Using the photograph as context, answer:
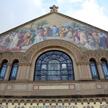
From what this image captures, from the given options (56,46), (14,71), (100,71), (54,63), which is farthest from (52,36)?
(100,71)

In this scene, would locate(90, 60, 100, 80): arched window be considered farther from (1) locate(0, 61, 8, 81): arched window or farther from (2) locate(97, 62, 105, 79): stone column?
(1) locate(0, 61, 8, 81): arched window

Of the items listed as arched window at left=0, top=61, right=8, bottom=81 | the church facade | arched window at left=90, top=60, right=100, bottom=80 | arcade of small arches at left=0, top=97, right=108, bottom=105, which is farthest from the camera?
arched window at left=0, top=61, right=8, bottom=81

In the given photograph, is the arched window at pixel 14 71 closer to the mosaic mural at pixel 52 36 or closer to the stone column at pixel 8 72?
the stone column at pixel 8 72

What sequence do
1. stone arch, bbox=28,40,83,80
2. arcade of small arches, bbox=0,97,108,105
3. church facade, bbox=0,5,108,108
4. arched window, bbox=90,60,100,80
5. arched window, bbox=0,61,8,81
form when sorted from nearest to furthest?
1. arcade of small arches, bbox=0,97,108,105
2. church facade, bbox=0,5,108,108
3. arched window, bbox=90,60,100,80
4. arched window, bbox=0,61,8,81
5. stone arch, bbox=28,40,83,80

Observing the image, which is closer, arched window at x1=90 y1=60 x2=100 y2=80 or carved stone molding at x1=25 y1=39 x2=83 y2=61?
arched window at x1=90 y1=60 x2=100 y2=80

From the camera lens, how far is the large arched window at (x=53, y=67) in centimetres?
1026

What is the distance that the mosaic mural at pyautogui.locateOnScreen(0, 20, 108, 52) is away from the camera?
1185 centimetres

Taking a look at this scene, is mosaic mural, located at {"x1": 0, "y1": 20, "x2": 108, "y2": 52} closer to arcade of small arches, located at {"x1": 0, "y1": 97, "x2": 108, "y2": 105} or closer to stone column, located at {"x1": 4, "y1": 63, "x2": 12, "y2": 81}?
stone column, located at {"x1": 4, "y1": 63, "x2": 12, "y2": 81}

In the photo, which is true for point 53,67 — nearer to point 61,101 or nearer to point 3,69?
point 61,101

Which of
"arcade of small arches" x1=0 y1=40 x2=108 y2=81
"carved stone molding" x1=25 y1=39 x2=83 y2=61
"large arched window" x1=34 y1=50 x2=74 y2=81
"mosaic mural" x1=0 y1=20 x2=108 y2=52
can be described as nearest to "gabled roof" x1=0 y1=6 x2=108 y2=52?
"mosaic mural" x1=0 y1=20 x2=108 y2=52

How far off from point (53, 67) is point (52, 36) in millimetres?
3105

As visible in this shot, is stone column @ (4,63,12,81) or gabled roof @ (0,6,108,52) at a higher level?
gabled roof @ (0,6,108,52)

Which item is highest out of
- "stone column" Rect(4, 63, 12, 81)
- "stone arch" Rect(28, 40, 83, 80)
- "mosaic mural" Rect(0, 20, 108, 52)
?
"mosaic mural" Rect(0, 20, 108, 52)

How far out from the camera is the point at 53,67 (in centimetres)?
1086
